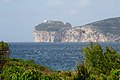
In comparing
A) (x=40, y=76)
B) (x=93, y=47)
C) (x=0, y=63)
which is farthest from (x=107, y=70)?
(x=0, y=63)

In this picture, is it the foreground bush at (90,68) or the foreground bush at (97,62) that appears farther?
the foreground bush at (97,62)

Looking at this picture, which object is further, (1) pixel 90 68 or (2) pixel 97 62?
(2) pixel 97 62

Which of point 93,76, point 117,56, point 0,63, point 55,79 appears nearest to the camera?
point 93,76

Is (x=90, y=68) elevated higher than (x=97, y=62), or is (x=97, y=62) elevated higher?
(x=97, y=62)

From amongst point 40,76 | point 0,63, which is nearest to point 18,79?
point 40,76

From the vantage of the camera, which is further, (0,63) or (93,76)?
(0,63)

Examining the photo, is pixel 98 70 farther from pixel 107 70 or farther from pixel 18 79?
pixel 18 79

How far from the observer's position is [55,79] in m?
28.2

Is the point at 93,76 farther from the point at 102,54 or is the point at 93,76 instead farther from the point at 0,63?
the point at 0,63

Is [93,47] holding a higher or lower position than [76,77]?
higher

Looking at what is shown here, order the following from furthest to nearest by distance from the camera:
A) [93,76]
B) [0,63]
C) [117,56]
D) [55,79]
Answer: [0,63]
[117,56]
[55,79]
[93,76]

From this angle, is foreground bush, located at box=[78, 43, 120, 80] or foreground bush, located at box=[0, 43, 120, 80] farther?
foreground bush, located at box=[78, 43, 120, 80]

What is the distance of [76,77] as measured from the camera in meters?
27.5

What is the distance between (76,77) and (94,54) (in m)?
3.55
